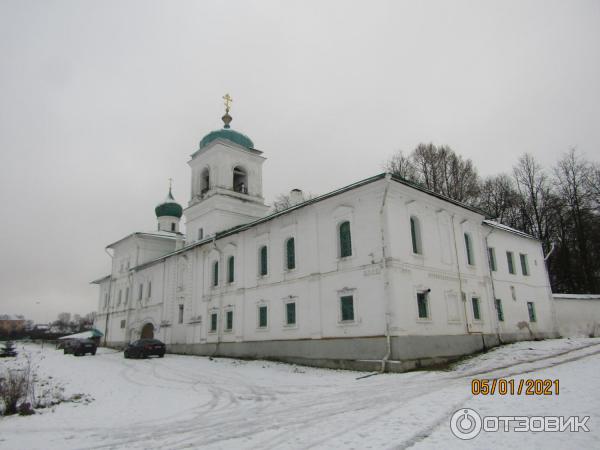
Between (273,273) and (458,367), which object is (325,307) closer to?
(273,273)

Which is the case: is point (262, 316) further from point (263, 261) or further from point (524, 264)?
point (524, 264)

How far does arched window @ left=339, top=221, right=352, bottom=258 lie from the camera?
1914 cm

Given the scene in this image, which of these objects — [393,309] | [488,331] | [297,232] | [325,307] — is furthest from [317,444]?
[488,331]

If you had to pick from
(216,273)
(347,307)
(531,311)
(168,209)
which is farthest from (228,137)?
(531,311)

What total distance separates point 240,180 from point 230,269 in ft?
27.4

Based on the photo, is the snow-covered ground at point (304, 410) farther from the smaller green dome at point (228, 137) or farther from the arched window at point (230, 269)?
the smaller green dome at point (228, 137)

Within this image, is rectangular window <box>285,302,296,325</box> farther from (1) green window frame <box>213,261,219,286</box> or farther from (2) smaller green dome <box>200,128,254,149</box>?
(2) smaller green dome <box>200,128,254,149</box>

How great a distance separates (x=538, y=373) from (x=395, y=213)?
796 cm

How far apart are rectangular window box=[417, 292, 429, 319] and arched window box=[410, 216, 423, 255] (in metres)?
1.87

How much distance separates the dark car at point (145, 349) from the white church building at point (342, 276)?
223 centimetres

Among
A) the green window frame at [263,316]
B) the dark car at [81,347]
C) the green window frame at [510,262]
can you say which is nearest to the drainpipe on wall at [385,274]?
the green window frame at [263,316]

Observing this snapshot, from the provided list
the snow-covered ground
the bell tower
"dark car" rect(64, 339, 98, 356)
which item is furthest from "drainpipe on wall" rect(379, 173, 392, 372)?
"dark car" rect(64, 339, 98, 356)
